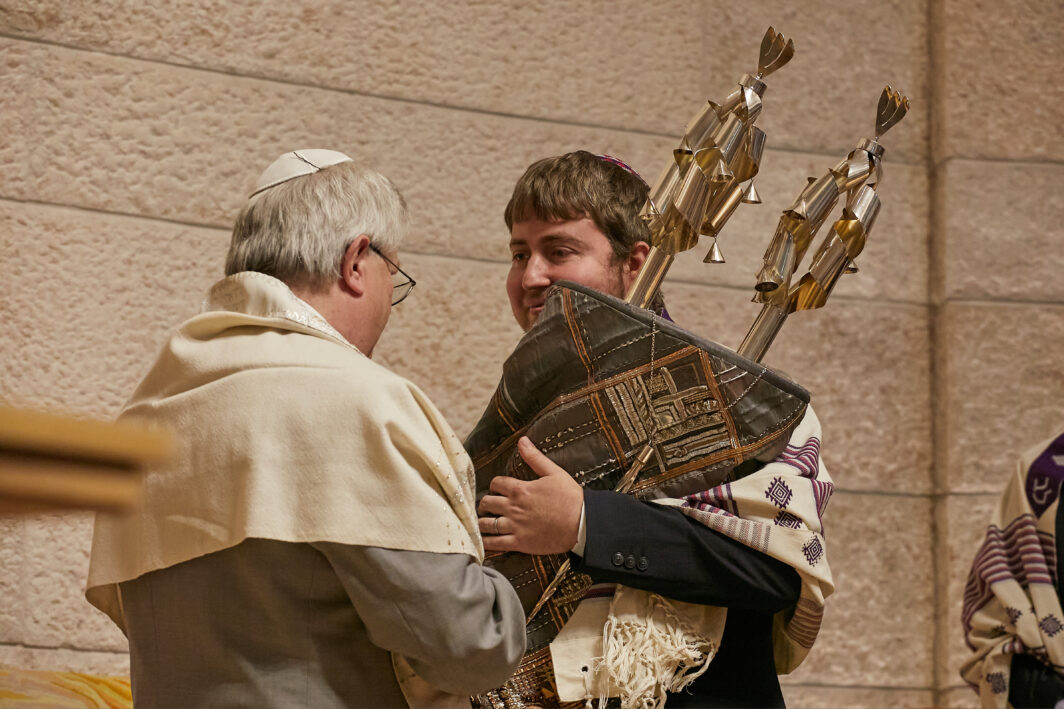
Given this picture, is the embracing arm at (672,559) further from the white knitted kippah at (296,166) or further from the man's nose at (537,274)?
the white knitted kippah at (296,166)

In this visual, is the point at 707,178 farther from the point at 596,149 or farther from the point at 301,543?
the point at 596,149

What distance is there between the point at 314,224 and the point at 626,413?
0.74 m

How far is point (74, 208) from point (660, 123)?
6.65 feet

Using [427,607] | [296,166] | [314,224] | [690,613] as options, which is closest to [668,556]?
[690,613]

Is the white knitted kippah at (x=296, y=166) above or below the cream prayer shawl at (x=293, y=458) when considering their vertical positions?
above

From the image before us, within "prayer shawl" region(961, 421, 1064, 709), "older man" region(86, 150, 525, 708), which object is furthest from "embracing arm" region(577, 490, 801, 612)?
"prayer shawl" region(961, 421, 1064, 709)

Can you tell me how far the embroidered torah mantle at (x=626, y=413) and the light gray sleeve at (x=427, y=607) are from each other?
55cm

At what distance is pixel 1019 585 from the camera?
134 inches

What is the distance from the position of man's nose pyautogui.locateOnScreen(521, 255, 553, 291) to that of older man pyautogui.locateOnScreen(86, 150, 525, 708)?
939 mm

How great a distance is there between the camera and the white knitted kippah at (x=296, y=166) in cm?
249

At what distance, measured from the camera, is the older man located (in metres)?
2.00

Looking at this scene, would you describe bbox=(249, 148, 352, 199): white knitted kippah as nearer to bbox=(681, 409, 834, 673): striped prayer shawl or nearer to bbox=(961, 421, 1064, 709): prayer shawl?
bbox=(681, 409, 834, 673): striped prayer shawl

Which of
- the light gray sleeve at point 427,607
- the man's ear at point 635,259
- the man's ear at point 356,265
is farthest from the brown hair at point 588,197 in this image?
the light gray sleeve at point 427,607

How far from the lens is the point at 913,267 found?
189 inches
